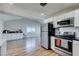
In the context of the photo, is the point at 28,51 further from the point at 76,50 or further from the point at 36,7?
the point at 76,50

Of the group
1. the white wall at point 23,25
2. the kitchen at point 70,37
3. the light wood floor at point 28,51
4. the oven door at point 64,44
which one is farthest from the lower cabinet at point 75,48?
the white wall at point 23,25

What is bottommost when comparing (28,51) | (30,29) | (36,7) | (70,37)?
(28,51)

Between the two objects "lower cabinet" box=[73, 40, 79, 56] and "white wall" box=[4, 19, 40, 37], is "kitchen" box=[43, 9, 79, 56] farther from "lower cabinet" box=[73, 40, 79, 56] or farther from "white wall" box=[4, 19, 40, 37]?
"white wall" box=[4, 19, 40, 37]

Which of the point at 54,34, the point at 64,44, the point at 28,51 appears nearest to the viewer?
the point at 64,44

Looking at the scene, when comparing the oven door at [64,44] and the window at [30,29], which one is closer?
the oven door at [64,44]

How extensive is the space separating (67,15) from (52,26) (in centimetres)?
177

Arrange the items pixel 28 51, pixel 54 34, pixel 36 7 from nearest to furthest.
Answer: pixel 36 7 → pixel 28 51 → pixel 54 34

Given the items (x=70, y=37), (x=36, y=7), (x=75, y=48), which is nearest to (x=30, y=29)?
(x=36, y=7)

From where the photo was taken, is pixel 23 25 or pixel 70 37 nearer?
pixel 70 37

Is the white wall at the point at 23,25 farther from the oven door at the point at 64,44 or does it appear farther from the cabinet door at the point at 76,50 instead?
the cabinet door at the point at 76,50

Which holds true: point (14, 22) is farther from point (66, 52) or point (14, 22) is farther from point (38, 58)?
point (38, 58)

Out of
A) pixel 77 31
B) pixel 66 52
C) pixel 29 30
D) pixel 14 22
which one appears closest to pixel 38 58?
pixel 66 52

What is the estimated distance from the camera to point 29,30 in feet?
49.1

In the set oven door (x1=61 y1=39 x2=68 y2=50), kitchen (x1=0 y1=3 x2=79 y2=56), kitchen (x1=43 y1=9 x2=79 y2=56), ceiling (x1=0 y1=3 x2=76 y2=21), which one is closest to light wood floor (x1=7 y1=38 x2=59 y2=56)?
kitchen (x1=0 y1=3 x2=79 y2=56)
